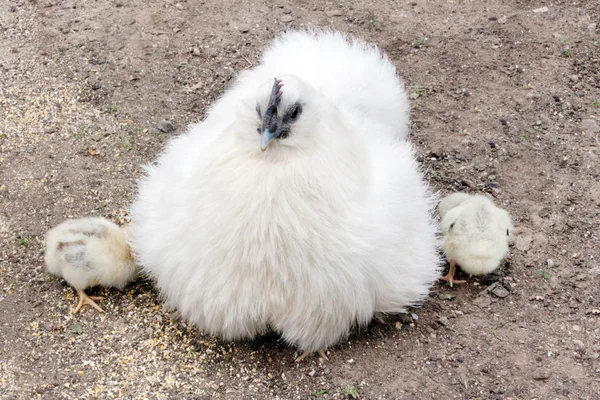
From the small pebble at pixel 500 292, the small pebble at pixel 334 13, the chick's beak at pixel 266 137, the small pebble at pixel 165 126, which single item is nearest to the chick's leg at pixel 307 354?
the small pebble at pixel 500 292

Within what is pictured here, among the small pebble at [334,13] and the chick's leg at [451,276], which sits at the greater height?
the small pebble at [334,13]

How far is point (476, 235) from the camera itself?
416cm

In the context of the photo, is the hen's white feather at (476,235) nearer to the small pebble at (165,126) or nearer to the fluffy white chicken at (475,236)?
the fluffy white chicken at (475,236)

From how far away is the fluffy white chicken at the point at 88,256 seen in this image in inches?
157

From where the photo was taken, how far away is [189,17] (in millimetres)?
6238

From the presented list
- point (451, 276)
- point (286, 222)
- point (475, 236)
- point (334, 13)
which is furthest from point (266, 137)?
point (334, 13)

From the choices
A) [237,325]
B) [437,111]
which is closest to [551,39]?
[437,111]

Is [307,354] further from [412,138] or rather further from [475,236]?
[412,138]

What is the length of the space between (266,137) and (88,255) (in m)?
1.51

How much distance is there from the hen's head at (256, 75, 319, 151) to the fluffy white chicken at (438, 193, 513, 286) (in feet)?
4.67

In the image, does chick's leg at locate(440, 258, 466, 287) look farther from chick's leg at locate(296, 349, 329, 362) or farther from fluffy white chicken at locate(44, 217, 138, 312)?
fluffy white chicken at locate(44, 217, 138, 312)

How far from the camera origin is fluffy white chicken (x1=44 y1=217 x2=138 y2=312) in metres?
3.99

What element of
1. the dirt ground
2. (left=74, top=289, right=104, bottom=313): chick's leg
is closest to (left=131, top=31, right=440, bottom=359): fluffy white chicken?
the dirt ground

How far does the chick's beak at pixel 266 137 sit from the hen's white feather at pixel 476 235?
159cm
